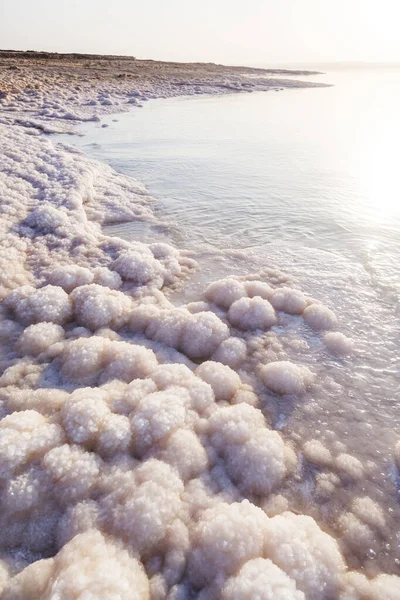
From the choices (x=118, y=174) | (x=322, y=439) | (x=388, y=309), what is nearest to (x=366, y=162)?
(x=118, y=174)

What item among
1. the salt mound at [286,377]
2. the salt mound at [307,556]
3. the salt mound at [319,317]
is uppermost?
the salt mound at [319,317]

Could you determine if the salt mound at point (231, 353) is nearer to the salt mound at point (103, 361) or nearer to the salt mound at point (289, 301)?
the salt mound at point (103, 361)

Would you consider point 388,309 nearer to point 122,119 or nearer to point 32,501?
point 32,501

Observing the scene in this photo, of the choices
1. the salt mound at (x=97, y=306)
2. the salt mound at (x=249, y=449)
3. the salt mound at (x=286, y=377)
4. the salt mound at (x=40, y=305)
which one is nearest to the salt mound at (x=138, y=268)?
the salt mound at (x=97, y=306)

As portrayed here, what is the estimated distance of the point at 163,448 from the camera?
2.21 m

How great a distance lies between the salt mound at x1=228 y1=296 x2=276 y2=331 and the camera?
3.38 metres

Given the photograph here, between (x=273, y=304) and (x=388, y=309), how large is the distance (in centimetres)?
107

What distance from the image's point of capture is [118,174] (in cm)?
757

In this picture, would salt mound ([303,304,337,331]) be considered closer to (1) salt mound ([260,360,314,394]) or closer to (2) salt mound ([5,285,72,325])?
(1) salt mound ([260,360,314,394])

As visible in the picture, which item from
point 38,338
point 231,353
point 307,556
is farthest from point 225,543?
point 38,338

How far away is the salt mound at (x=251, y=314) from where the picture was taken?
3381mm

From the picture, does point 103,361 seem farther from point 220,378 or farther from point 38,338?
point 220,378

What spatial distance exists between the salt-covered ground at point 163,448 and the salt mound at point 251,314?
1 centimetres

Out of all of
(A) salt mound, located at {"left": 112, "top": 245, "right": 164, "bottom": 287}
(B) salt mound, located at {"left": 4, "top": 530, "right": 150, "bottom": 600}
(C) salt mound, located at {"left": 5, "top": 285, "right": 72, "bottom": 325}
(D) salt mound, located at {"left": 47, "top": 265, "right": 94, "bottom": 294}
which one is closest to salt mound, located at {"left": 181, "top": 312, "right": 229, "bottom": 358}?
(A) salt mound, located at {"left": 112, "top": 245, "right": 164, "bottom": 287}
